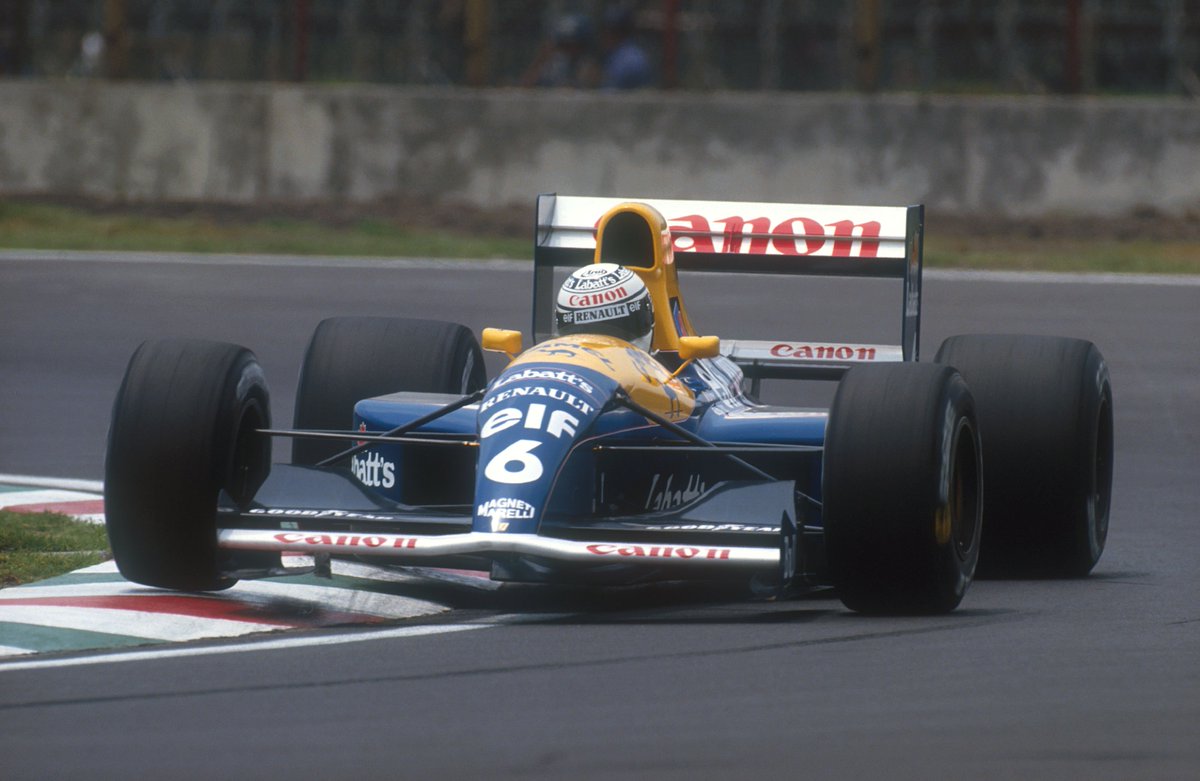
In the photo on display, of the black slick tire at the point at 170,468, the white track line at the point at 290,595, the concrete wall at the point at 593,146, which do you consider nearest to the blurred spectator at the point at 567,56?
the concrete wall at the point at 593,146

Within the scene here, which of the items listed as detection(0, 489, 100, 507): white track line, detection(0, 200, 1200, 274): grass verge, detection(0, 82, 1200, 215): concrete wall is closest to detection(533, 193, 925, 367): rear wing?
detection(0, 489, 100, 507): white track line

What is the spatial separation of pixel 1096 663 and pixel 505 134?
12.1 metres

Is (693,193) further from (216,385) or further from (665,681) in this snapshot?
(665,681)

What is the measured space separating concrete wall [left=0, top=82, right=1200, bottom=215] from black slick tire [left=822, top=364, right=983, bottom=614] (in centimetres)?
1027

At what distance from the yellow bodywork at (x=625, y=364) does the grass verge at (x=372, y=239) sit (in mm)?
9326

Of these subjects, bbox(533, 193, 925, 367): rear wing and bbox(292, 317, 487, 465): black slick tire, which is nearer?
bbox(292, 317, 487, 465): black slick tire

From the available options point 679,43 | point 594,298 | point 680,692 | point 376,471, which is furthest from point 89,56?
point 680,692

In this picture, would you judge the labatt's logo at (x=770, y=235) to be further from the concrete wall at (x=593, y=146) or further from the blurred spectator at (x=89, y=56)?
the blurred spectator at (x=89, y=56)

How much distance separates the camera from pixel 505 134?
17.8 metres

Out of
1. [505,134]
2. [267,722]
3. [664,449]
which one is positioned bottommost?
[267,722]

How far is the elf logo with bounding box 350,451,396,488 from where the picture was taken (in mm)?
7730

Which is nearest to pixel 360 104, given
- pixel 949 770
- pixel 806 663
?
pixel 806 663

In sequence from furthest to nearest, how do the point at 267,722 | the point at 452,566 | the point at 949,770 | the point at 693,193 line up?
the point at 693,193
the point at 452,566
the point at 267,722
the point at 949,770

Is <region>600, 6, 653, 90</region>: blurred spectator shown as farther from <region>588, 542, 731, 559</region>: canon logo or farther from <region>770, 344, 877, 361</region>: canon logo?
<region>588, 542, 731, 559</region>: canon logo
